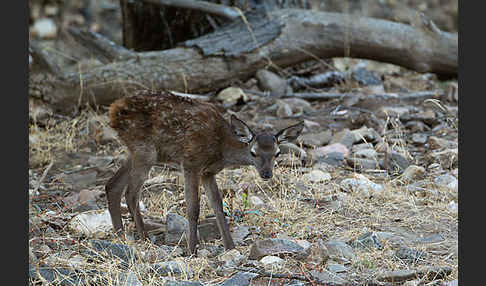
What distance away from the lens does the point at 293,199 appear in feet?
22.9

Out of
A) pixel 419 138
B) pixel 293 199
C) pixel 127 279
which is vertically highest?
pixel 127 279

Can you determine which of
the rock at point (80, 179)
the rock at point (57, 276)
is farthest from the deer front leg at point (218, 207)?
the rock at point (80, 179)

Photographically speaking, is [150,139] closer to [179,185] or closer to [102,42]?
[179,185]

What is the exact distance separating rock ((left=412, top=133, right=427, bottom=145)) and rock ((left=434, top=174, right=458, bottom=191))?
1281 mm

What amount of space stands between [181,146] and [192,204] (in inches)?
22.9

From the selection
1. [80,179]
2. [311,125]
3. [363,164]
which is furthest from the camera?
[311,125]

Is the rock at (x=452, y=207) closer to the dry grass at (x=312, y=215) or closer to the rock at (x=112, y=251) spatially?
the dry grass at (x=312, y=215)

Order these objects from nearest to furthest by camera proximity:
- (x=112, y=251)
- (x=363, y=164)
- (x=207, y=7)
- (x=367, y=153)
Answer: (x=112, y=251)
(x=363, y=164)
(x=367, y=153)
(x=207, y=7)

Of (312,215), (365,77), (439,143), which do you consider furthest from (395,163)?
(365,77)

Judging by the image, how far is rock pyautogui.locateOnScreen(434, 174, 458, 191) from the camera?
733 centimetres

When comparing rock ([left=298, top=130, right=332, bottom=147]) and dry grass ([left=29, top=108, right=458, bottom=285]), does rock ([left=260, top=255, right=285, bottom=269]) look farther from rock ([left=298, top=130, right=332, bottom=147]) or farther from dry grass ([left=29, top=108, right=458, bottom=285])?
rock ([left=298, top=130, right=332, bottom=147])

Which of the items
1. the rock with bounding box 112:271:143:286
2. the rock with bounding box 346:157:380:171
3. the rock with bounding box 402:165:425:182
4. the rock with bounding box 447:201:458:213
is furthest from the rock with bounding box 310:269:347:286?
the rock with bounding box 346:157:380:171

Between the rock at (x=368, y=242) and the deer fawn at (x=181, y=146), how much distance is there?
0.99 meters

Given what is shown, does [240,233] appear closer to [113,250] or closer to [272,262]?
[272,262]
